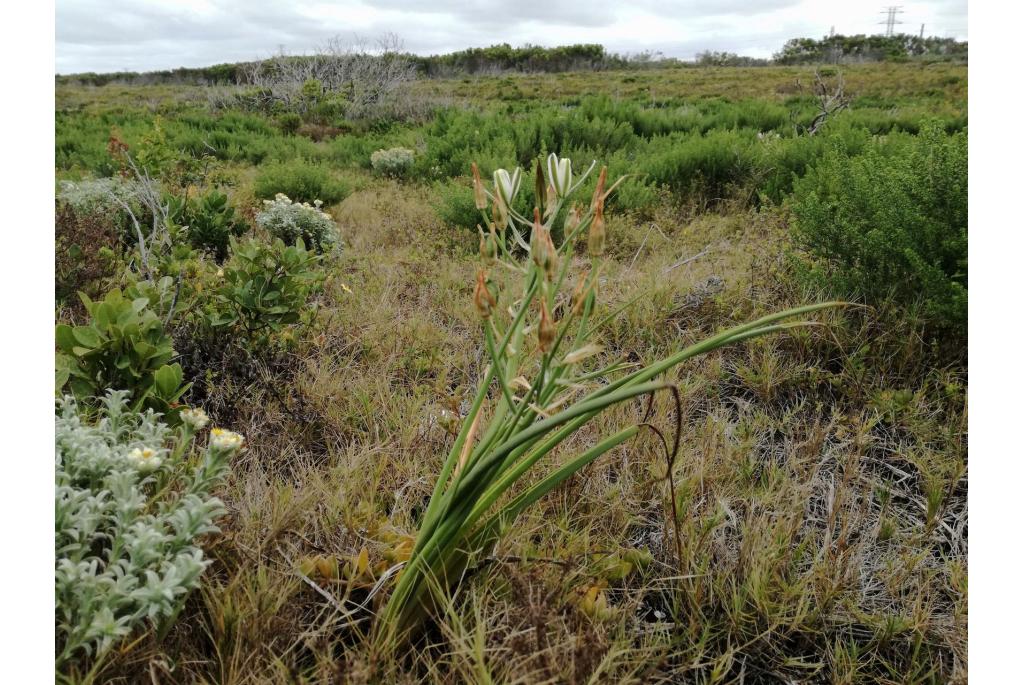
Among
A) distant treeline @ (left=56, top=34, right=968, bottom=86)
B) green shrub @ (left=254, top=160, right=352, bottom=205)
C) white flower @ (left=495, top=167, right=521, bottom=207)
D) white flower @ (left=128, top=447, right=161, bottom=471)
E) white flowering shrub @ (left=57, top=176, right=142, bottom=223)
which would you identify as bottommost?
white flower @ (left=128, top=447, right=161, bottom=471)

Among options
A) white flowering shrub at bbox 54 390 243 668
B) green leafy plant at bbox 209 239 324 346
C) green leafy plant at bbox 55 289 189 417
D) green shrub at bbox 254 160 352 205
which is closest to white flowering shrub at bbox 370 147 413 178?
green shrub at bbox 254 160 352 205

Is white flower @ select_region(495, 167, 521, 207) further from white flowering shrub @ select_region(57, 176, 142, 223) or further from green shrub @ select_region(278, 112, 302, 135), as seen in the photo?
green shrub @ select_region(278, 112, 302, 135)

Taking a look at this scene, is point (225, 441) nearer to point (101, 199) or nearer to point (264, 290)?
point (264, 290)

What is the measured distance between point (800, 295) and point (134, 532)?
259 centimetres

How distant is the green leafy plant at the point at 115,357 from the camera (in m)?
1.66

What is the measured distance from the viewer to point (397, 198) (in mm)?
5516

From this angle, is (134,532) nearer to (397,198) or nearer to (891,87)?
(397,198)

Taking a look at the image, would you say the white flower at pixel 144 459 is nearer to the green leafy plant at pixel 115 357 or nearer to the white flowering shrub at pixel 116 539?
the white flowering shrub at pixel 116 539

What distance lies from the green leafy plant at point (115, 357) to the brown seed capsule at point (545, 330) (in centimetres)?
117

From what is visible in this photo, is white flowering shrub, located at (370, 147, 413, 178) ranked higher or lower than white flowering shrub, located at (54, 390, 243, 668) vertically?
higher

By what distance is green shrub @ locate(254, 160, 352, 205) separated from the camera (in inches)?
213

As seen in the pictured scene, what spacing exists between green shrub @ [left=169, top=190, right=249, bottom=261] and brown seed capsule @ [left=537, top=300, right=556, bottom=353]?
3.22 m

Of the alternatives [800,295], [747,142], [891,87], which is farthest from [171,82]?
[800,295]

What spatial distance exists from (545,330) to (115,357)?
1.38 m
